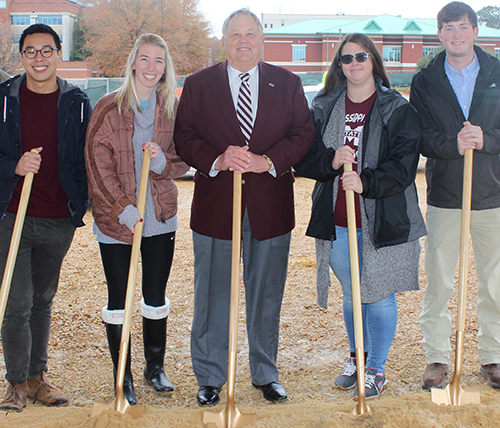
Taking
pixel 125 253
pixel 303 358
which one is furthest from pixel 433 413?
pixel 125 253

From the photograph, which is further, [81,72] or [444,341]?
[81,72]

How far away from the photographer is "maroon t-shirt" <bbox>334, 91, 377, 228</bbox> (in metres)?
3.21

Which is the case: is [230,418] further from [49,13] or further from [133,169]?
[49,13]

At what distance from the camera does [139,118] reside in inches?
125

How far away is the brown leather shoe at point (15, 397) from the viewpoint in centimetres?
315

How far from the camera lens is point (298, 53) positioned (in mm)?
52219

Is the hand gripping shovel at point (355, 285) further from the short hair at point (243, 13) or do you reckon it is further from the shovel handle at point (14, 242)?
the shovel handle at point (14, 242)

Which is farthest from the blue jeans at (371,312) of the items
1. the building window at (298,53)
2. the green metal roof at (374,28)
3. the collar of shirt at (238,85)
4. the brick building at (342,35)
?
the building window at (298,53)

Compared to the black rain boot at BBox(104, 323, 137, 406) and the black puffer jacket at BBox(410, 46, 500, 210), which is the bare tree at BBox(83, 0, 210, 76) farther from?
the black rain boot at BBox(104, 323, 137, 406)

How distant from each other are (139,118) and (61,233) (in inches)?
31.7

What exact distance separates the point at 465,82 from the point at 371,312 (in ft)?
4.93

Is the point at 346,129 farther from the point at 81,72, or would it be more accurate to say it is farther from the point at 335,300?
the point at 81,72

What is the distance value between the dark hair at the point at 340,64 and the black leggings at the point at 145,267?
1.34m

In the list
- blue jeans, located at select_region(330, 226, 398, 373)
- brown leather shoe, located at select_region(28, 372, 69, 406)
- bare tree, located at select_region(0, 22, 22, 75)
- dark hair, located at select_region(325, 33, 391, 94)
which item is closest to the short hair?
dark hair, located at select_region(325, 33, 391, 94)
